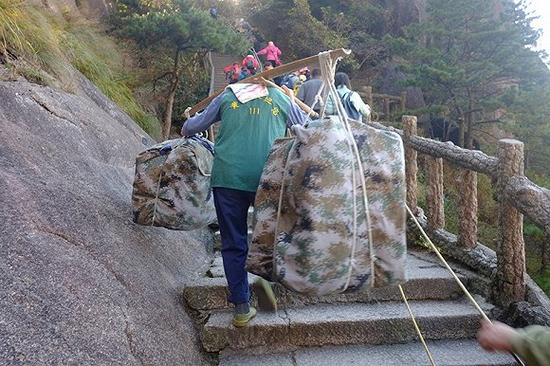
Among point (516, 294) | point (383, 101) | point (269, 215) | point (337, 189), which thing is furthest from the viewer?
point (383, 101)

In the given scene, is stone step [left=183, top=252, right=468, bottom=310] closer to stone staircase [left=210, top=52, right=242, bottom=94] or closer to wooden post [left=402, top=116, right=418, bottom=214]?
wooden post [left=402, top=116, right=418, bottom=214]

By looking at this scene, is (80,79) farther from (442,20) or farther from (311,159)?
(442,20)

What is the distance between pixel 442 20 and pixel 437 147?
Result: 12182mm

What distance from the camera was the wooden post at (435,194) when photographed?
4113 millimetres

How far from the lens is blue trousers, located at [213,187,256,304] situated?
8.34 ft

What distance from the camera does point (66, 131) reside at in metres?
3.38

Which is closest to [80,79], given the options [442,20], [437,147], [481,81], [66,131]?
[66,131]

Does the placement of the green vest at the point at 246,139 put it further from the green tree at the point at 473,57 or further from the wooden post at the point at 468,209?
the green tree at the point at 473,57

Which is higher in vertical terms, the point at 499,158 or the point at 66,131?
the point at 66,131

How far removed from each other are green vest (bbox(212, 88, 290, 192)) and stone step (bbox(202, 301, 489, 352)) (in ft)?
3.21

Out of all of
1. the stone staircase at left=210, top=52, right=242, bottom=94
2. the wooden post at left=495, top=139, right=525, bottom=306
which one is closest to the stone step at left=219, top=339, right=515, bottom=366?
the wooden post at left=495, top=139, right=525, bottom=306

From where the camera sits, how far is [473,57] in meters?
14.2

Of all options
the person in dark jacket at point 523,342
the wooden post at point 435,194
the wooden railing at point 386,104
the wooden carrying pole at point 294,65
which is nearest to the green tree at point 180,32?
the wooden post at point 435,194

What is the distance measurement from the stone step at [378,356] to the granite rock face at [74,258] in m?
0.37
